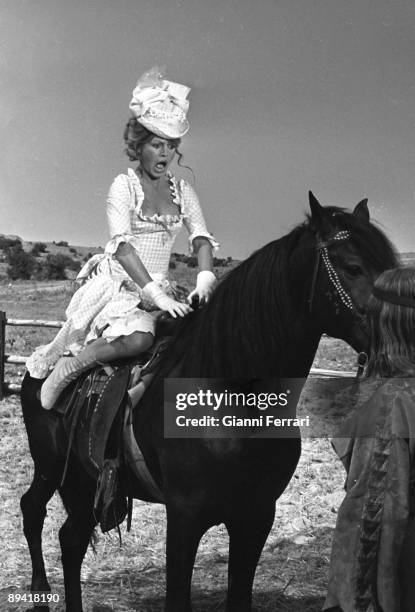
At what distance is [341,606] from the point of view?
8.11ft

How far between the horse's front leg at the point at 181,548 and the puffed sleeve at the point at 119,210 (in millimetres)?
1288

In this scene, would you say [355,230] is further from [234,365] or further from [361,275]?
[234,365]

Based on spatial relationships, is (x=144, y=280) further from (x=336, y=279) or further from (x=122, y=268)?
(x=336, y=279)

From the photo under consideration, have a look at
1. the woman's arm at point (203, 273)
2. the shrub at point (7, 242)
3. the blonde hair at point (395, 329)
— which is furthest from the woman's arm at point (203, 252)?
the shrub at point (7, 242)

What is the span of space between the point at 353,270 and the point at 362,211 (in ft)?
1.07

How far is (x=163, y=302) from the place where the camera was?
3.30m

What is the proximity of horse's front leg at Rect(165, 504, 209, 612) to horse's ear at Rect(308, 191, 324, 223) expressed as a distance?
128 centimetres

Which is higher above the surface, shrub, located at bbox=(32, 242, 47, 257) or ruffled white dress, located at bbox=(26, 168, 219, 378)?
shrub, located at bbox=(32, 242, 47, 257)

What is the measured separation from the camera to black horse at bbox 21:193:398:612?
2795mm

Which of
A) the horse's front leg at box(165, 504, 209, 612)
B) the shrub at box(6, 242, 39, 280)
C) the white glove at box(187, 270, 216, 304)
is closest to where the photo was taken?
the horse's front leg at box(165, 504, 209, 612)

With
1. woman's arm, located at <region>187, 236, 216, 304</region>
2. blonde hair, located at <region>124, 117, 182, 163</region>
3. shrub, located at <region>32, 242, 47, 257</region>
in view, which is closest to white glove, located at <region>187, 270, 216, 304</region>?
woman's arm, located at <region>187, 236, 216, 304</region>

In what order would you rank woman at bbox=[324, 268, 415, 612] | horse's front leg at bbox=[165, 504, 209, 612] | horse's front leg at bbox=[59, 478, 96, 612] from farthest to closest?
horse's front leg at bbox=[59, 478, 96, 612]
horse's front leg at bbox=[165, 504, 209, 612]
woman at bbox=[324, 268, 415, 612]

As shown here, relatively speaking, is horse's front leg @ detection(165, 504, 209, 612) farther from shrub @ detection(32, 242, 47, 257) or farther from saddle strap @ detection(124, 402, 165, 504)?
shrub @ detection(32, 242, 47, 257)

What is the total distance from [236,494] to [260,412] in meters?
0.35
